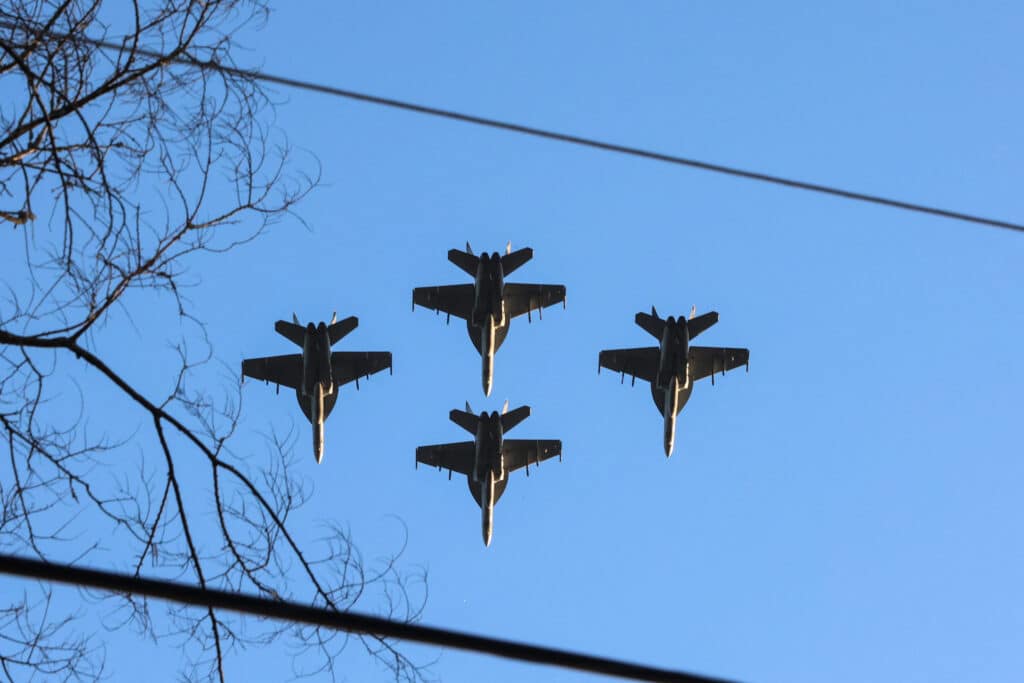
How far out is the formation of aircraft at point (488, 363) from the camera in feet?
114

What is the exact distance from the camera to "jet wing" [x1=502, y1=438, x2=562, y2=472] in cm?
4062

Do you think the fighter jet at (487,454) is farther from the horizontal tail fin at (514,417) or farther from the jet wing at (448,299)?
the jet wing at (448,299)

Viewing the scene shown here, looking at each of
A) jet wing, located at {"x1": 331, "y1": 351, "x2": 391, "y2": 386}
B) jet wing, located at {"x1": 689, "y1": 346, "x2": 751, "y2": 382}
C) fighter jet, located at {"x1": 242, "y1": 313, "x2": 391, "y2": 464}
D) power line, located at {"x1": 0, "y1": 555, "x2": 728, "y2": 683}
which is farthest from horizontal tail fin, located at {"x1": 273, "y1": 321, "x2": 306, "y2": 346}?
power line, located at {"x1": 0, "y1": 555, "x2": 728, "y2": 683}

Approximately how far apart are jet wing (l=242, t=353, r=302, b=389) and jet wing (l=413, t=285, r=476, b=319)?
443 cm

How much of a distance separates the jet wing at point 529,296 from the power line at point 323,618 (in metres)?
34.7

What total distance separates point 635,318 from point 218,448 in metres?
28.9

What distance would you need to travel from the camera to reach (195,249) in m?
7.98

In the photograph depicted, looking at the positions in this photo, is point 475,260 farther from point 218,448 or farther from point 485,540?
point 218,448

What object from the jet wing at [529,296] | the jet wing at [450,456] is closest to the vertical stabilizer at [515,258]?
the jet wing at [529,296]

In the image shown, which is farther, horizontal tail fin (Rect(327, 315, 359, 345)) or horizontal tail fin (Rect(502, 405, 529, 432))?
horizontal tail fin (Rect(502, 405, 529, 432))

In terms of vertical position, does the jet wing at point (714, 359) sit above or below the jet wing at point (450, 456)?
above

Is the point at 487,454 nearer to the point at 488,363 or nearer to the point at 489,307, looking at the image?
the point at 488,363

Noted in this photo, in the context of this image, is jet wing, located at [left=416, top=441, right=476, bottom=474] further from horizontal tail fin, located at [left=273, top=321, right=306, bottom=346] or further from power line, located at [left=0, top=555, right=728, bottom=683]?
power line, located at [left=0, top=555, right=728, bottom=683]

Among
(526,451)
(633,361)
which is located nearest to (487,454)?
(526,451)
